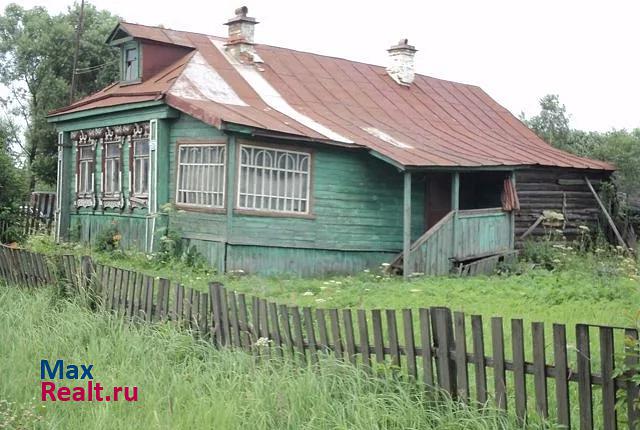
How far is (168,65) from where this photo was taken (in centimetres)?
1733

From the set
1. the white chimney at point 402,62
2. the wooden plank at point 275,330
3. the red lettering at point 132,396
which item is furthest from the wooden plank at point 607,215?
the red lettering at point 132,396

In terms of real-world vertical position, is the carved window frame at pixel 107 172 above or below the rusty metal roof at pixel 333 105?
below

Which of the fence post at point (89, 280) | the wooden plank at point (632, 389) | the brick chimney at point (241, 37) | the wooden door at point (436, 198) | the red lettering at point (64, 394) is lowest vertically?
the red lettering at point (64, 394)

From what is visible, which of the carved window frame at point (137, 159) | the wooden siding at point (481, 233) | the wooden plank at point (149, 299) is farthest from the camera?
the carved window frame at point (137, 159)

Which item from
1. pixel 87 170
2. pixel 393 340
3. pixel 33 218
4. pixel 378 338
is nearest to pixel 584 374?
pixel 393 340

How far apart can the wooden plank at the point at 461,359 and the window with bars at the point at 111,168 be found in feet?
42.7

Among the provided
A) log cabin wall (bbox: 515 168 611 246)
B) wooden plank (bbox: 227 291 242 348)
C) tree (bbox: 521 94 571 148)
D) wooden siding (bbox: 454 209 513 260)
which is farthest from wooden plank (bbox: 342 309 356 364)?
tree (bbox: 521 94 571 148)

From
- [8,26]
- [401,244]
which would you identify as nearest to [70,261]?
[401,244]

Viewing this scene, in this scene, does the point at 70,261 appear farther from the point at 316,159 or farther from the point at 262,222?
the point at 316,159

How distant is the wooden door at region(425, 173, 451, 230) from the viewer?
16891 mm

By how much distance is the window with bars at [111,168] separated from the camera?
1683 centimetres

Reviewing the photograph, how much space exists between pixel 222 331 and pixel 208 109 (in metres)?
7.52

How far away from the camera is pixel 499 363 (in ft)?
15.3

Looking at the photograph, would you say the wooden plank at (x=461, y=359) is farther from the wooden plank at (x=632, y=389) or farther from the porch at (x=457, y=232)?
the porch at (x=457, y=232)
